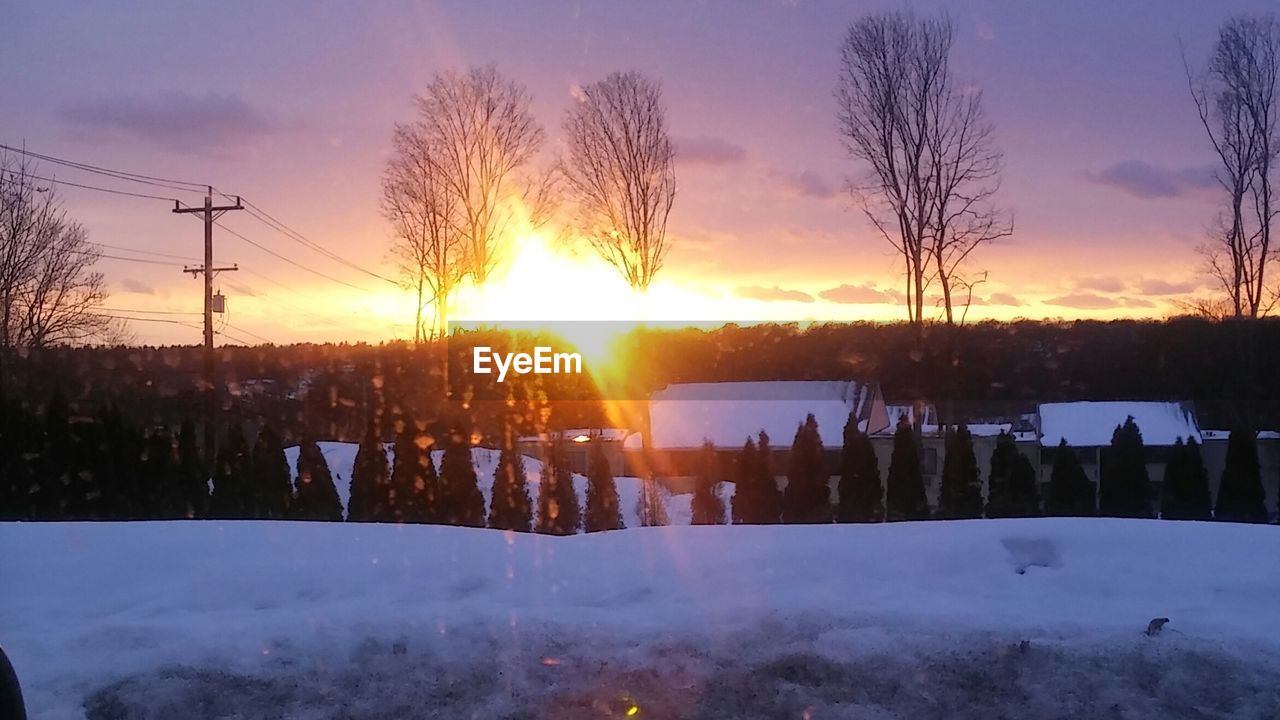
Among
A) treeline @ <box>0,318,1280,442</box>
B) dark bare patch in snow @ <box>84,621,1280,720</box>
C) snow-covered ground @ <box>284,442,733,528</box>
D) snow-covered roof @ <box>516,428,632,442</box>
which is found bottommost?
snow-covered ground @ <box>284,442,733,528</box>

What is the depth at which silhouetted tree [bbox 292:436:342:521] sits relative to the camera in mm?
12781

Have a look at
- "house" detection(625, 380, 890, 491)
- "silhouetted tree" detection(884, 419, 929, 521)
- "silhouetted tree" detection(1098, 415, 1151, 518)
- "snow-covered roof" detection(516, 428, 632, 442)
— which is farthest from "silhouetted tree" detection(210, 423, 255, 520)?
"silhouetted tree" detection(1098, 415, 1151, 518)

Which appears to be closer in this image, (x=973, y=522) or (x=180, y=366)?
(x=973, y=522)

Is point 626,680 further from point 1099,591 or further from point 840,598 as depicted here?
point 1099,591

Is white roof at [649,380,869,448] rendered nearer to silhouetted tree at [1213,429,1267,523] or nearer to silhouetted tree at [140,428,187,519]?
silhouetted tree at [1213,429,1267,523]

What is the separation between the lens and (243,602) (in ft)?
16.3

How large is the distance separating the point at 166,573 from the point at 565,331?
776 inches

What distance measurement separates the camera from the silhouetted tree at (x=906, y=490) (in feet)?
40.9

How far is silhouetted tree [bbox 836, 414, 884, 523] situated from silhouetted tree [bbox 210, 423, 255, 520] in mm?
7867

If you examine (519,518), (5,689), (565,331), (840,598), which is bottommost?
(519,518)

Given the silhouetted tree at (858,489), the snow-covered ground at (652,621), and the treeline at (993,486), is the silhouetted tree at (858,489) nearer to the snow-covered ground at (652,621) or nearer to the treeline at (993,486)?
the treeline at (993,486)

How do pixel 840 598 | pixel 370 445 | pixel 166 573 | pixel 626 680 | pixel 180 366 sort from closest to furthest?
pixel 626 680, pixel 840 598, pixel 166 573, pixel 370 445, pixel 180 366

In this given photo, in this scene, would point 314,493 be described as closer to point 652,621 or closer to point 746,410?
point 652,621

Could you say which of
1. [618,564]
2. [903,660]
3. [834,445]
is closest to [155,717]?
[618,564]
